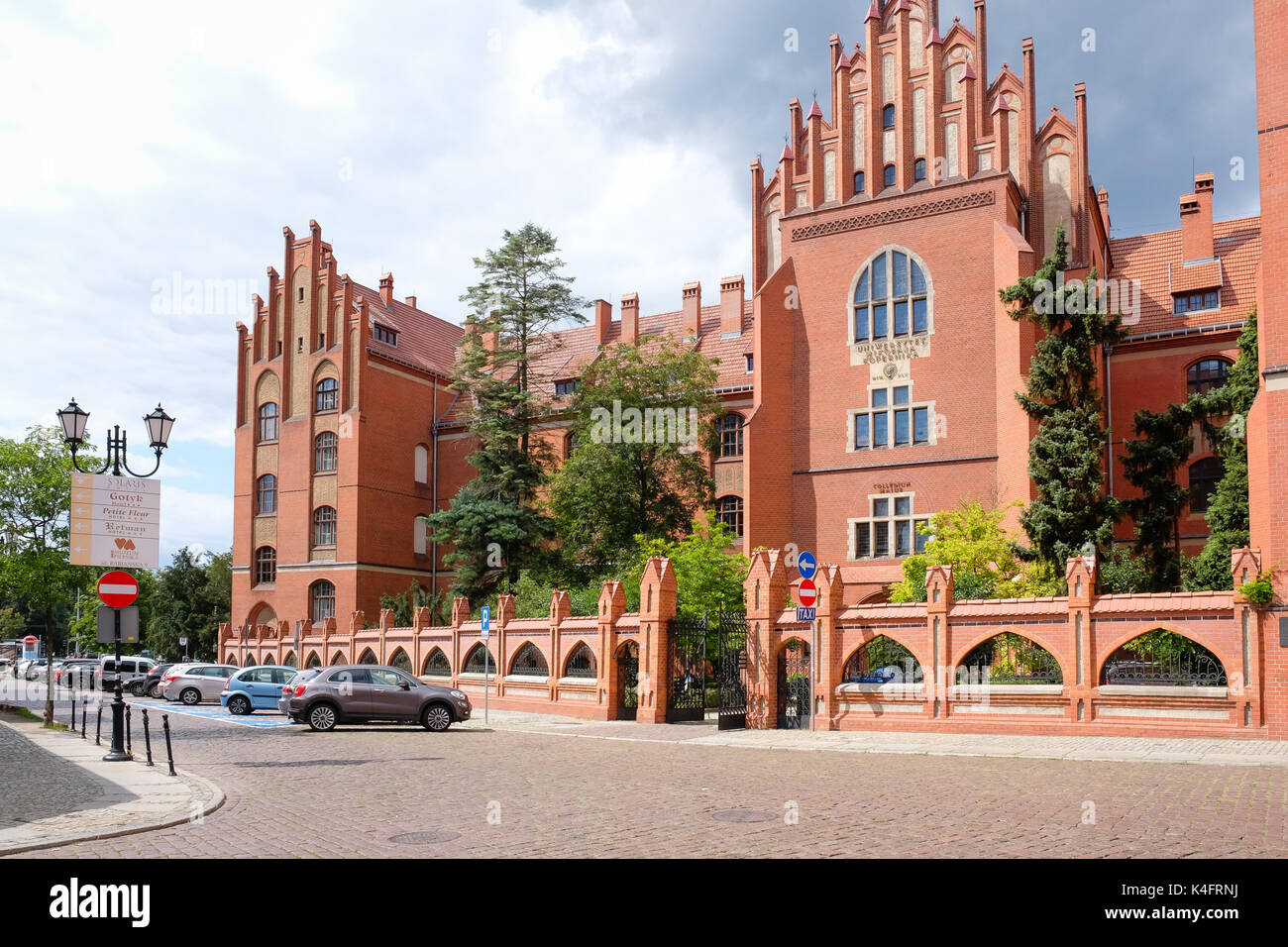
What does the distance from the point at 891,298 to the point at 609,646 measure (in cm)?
1692

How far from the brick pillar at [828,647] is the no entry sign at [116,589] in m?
14.1

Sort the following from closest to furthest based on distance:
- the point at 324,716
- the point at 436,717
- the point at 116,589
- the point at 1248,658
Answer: the point at 116,589, the point at 1248,658, the point at 324,716, the point at 436,717

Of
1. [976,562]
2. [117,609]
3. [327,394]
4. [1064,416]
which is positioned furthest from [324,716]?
[327,394]

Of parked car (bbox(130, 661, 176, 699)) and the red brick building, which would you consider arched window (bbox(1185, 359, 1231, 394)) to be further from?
parked car (bbox(130, 661, 176, 699))

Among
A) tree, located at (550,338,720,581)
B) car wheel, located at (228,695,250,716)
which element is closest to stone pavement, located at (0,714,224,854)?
car wheel, located at (228,695,250,716)

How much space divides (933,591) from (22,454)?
26359mm

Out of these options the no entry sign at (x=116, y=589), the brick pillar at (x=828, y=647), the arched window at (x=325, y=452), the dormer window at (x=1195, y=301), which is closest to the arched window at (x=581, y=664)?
the brick pillar at (x=828, y=647)

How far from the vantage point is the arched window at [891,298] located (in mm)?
36656

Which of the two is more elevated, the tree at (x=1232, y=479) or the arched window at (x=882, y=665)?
the tree at (x=1232, y=479)

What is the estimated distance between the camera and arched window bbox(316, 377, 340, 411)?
51312 millimetres

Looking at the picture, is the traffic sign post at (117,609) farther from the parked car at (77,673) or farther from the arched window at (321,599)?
the parked car at (77,673)

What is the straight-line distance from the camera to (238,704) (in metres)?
30.3

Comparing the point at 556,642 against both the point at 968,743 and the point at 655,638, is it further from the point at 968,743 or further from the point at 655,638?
the point at 968,743
